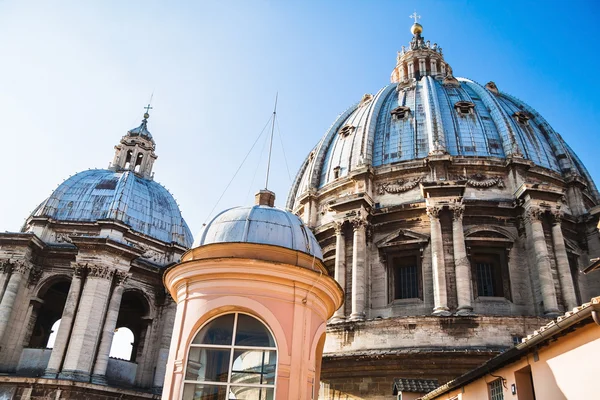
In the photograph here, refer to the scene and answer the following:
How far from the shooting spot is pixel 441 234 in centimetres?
2636

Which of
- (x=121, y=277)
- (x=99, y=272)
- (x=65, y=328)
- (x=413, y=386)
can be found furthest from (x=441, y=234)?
(x=65, y=328)

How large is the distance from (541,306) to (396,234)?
7.89m

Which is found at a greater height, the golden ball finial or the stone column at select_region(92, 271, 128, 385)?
the golden ball finial

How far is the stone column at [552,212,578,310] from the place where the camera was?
2464 cm

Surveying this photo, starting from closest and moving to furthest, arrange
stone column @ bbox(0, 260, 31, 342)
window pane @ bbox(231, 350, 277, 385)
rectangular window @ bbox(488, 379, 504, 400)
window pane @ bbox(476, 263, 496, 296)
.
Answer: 1. window pane @ bbox(231, 350, 277, 385)
2. rectangular window @ bbox(488, 379, 504, 400)
3. window pane @ bbox(476, 263, 496, 296)
4. stone column @ bbox(0, 260, 31, 342)

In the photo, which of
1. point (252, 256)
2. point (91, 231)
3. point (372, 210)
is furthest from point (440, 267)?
point (91, 231)

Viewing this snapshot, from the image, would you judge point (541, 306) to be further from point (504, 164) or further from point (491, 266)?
point (504, 164)

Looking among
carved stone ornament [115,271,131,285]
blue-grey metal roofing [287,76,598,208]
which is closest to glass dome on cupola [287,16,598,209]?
blue-grey metal roofing [287,76,598,208]

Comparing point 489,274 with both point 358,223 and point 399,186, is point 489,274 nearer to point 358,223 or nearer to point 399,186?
point 399,186

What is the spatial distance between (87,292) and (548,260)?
2436 centimetres

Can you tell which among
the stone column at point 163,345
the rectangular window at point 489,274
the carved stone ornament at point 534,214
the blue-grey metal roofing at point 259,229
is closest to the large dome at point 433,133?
the carved stone ornament at point 534,214

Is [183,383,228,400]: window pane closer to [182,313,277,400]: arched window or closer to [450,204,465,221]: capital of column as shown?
[182,313,277,400]: arched window

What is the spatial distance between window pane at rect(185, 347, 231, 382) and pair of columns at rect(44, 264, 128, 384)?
1859cm

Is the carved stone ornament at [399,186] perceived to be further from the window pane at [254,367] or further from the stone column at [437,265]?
the window pane at [254,367]
